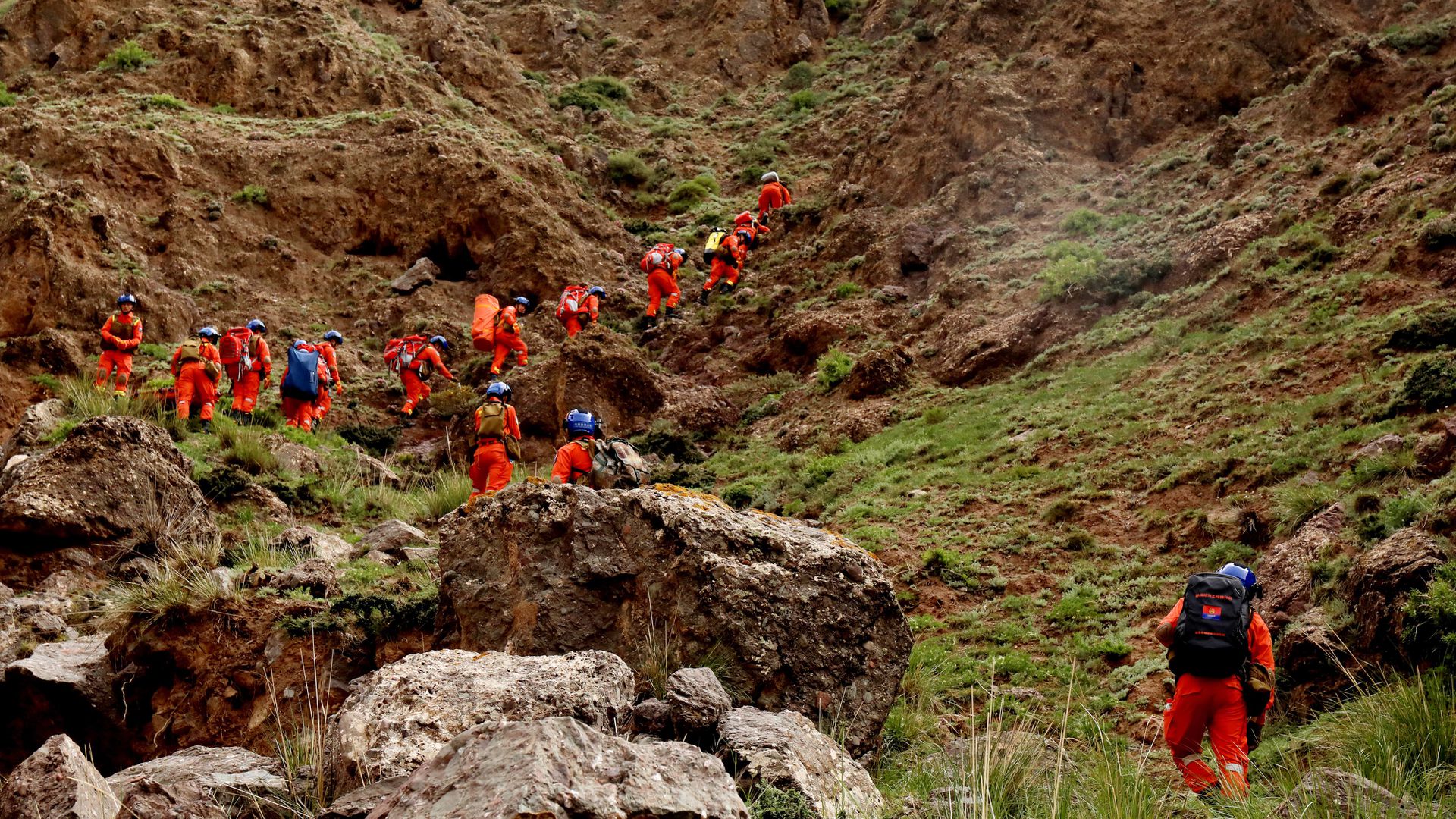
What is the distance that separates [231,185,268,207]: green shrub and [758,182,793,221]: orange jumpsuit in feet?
34.7

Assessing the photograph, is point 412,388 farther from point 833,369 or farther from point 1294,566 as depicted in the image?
point 1294,566

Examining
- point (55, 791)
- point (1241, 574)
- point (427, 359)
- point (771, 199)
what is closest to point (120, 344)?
point (427, 359)

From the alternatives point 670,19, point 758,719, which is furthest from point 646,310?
point 670,19

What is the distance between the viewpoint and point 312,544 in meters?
10.0

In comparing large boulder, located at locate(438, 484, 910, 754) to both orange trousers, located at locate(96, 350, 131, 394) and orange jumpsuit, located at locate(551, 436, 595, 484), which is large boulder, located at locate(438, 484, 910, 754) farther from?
orange trousers, located at locate(96, 350, 131, 394)

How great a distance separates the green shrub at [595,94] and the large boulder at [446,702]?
29.2m

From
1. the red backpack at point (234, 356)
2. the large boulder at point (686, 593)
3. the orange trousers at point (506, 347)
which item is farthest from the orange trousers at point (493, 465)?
the orange trousers at point (506, 347)

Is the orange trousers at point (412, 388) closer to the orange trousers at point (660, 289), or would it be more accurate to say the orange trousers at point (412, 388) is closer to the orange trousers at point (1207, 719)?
the orange trousers at point (660, 289)

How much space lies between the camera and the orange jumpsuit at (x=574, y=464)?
384 inches

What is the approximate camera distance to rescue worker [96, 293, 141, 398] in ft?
53.1

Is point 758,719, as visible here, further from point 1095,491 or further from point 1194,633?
point 1095,491

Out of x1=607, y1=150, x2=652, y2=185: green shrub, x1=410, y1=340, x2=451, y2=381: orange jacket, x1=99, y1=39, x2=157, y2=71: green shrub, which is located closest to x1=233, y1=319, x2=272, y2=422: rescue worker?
x1=410, y1=340, x2=451, y2=381: orange jacket

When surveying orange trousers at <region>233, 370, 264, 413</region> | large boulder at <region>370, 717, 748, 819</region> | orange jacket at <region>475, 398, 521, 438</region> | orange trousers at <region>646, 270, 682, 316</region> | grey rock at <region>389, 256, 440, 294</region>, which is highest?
large boulder at <region>370, 717, 748, 819</region>

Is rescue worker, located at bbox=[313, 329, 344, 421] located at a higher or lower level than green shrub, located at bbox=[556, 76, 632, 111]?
lower
